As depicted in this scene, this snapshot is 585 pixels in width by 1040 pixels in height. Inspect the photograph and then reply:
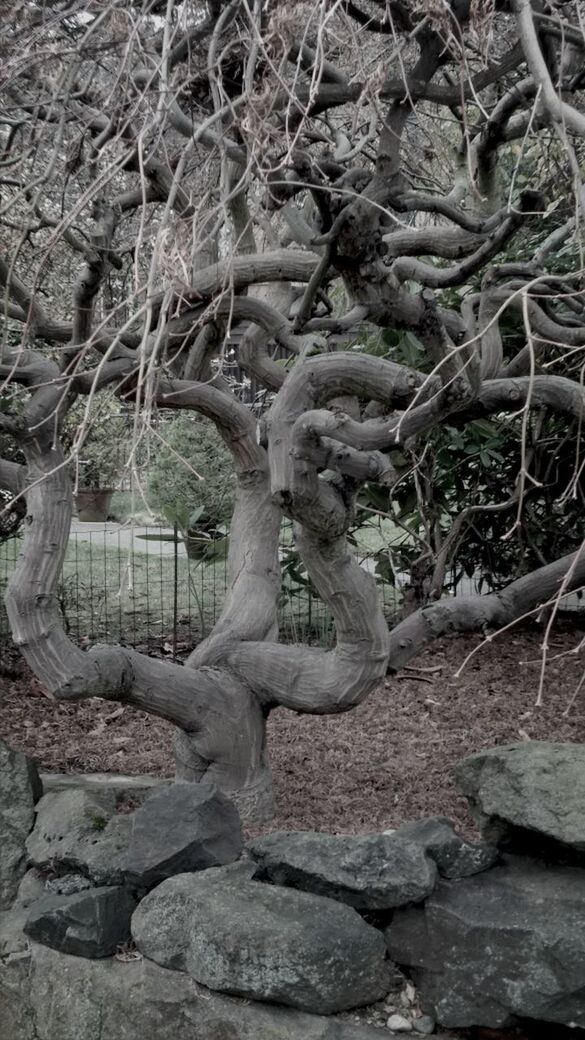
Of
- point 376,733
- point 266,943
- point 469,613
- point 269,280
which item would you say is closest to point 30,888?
point 266,943

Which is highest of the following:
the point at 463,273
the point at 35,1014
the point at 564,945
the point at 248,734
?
the point at 463,273

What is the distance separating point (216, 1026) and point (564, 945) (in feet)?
3.21

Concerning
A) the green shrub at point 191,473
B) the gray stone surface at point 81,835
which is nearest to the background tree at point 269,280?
the gray stone surface at point 81,835

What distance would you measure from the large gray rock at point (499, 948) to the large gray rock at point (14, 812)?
1.35 m

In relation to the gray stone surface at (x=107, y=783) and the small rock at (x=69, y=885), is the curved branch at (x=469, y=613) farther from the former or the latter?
the small rock at (x=69, y=885)

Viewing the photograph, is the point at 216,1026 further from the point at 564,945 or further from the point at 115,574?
the point at 115,574

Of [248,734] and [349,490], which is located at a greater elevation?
[349,490]

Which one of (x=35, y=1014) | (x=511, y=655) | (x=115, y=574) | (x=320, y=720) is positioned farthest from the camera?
(x=115, y=574)

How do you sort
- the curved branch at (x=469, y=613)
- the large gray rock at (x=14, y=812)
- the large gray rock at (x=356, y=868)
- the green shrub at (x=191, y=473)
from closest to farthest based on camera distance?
the large gray rock at (x=356, y=868), the large gray rock at (x=14, y=812), the curved branch at (x=469, y=613), the green shrub at (x=191, y=473)

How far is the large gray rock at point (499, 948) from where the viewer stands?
2.96 m

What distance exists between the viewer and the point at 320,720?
17.8 ft

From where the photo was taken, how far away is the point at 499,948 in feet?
9.96

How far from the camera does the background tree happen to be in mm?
3039

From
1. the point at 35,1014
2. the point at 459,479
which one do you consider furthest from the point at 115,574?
the point at 35,1014
